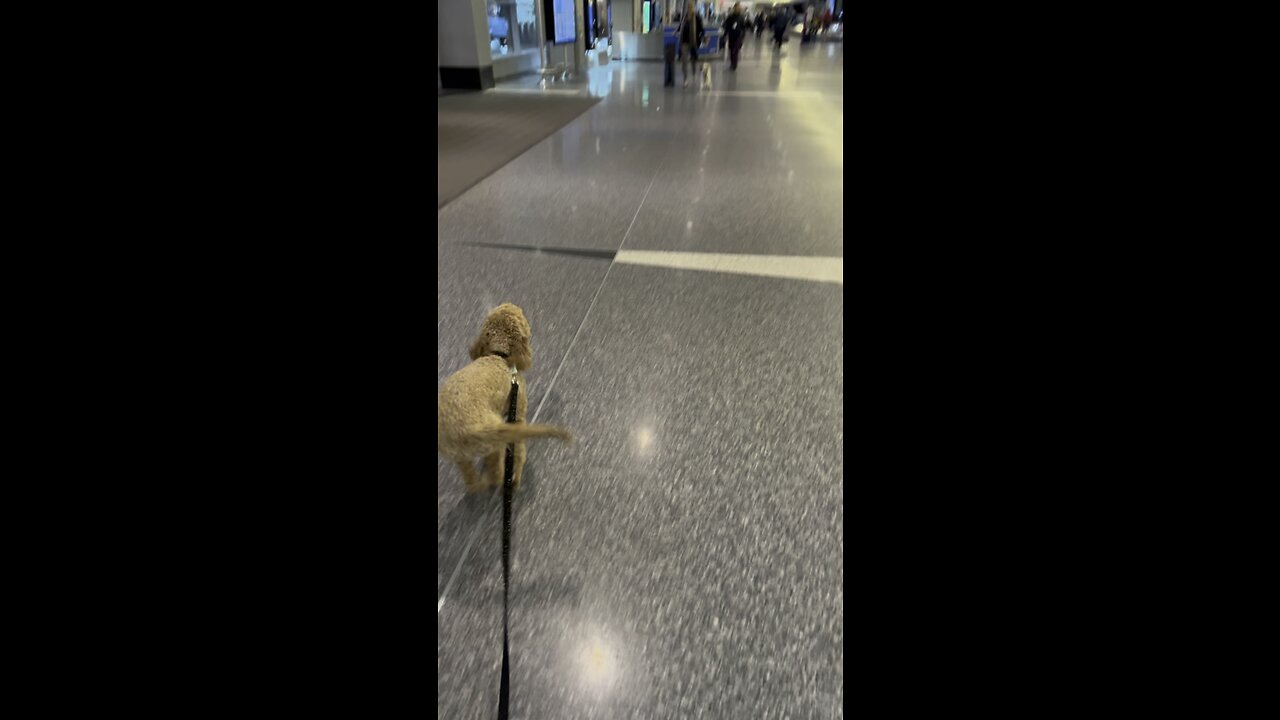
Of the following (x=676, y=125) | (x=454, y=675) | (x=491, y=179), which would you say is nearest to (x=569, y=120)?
(x=676, y=125)

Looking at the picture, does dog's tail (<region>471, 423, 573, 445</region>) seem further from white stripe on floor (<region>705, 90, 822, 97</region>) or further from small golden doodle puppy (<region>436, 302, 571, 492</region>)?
white stripe on floor (<region>705, 90, 822, 97</region>)

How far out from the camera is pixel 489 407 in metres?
1.34

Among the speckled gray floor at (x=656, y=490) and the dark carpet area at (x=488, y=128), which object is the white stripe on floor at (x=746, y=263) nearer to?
the speckled gray floor at (x=656, y=490)

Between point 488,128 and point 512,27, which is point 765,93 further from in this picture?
point 512,27

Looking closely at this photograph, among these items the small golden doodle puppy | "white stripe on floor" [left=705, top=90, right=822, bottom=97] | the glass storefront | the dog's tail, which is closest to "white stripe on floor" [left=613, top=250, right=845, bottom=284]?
the small golden doodle puppy

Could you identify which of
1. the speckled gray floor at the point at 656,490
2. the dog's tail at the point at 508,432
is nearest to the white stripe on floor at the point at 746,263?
the speckled gray floor at the point at 656,490

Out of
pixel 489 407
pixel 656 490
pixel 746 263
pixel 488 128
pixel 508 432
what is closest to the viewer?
pixel 508 432

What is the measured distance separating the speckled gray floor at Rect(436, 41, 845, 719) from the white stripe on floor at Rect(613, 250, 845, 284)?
3.4 inches

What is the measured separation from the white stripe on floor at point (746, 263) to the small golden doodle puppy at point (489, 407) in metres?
1.68

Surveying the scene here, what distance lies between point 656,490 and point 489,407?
50 cm

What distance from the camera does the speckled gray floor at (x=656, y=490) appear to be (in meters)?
1.17

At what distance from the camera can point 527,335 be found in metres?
1.70

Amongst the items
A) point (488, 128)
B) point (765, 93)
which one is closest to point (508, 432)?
point (488, 128)
